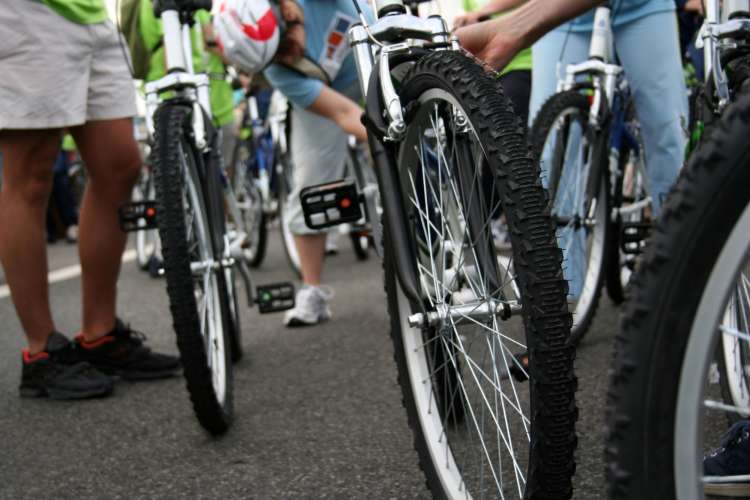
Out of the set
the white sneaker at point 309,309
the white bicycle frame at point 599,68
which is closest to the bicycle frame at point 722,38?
the white bicycle frame at point 599,68

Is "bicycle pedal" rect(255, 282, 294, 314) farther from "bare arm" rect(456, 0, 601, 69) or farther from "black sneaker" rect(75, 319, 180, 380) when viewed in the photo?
"bare arm" rect(456, 0, 601, 69)

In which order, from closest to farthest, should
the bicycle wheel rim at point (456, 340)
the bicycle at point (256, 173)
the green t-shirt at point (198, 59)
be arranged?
the bicycle wheel rim at point (456, 340), the green t-shirt at point (198, 59), the bicycle at point (256, 173)

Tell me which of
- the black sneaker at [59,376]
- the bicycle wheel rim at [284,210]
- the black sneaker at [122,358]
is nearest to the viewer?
the black sneaker at [59,376]

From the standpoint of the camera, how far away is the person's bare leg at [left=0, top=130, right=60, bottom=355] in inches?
133

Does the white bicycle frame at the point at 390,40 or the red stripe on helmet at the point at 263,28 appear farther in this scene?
the red stripe on helmet at the point at 263,28

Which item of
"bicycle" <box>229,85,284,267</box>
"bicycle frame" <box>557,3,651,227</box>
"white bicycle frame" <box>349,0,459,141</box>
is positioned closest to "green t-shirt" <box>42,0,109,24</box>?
"white bicycle frame" <box>349,0,459,141</box>

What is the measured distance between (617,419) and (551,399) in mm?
393

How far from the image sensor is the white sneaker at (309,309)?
466cm

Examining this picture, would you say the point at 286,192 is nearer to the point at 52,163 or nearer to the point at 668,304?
the point at 52,163

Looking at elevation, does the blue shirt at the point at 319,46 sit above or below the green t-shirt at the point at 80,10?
below

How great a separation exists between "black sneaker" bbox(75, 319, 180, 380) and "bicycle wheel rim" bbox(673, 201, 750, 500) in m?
2.82

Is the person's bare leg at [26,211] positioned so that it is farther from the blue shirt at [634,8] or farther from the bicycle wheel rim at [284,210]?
the bicycle wheel rim at [284,210]

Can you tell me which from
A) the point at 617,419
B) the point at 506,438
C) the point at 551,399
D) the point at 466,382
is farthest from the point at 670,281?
the point at 466,382

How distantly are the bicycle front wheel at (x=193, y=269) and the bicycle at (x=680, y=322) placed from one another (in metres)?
1.69
